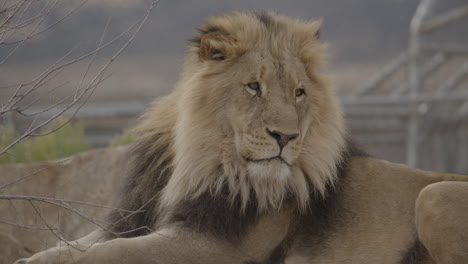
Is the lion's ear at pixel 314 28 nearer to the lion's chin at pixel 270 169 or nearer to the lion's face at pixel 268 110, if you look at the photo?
the lion's face at pixel 268 110

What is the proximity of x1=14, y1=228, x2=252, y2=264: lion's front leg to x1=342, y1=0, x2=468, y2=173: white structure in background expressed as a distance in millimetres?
6751

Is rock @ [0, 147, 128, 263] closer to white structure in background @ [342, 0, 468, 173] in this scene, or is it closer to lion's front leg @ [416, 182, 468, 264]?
lion's front leg @ [416, 182, 468, 264]

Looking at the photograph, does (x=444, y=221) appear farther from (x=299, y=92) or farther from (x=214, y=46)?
(x=214, y=46)

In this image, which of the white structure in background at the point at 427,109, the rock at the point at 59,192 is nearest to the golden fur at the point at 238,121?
the rock at the point at 59,192

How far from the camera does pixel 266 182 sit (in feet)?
15.9

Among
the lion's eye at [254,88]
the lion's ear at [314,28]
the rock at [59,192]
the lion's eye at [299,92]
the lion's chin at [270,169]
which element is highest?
the lion's ear at [314,28]

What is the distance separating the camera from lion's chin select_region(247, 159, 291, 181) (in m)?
4.66

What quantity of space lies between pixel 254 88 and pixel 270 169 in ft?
1.49

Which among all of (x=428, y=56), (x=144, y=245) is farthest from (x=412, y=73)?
(x=144, y=245)

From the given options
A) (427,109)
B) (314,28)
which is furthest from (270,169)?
(427,109)

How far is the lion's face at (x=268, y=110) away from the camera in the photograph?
463cm

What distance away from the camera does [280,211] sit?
499cm

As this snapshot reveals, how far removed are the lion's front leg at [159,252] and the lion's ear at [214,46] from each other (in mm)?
969

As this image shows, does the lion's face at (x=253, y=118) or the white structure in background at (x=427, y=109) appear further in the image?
the white structure in background at (x=427, y=109)
